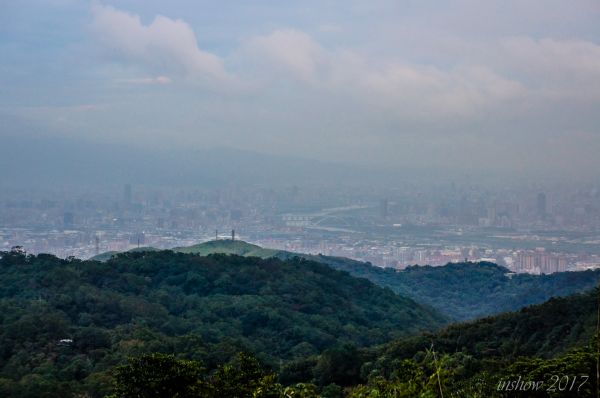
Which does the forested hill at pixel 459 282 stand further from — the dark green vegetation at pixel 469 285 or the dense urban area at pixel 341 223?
the dense urban area at pixel 341 223

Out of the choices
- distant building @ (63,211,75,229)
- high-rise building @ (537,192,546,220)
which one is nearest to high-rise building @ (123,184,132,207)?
distant building @ (63,211,75,229)

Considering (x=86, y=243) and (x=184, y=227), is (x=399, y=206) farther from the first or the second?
(x=86, y=243)

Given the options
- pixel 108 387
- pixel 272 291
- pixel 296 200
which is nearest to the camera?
pixel 108 387

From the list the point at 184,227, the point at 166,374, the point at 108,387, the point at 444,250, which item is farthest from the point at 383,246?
the point at 166,374

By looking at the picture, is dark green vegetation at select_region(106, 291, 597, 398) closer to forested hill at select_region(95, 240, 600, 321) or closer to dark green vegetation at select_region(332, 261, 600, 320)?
dark green vegetation at select_region(332, 261, 600, 320)

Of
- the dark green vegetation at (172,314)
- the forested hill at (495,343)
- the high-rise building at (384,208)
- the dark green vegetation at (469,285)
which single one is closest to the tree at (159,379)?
the forested hill at (495,343)

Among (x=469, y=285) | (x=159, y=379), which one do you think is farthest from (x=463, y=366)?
(x=469, y=285)
